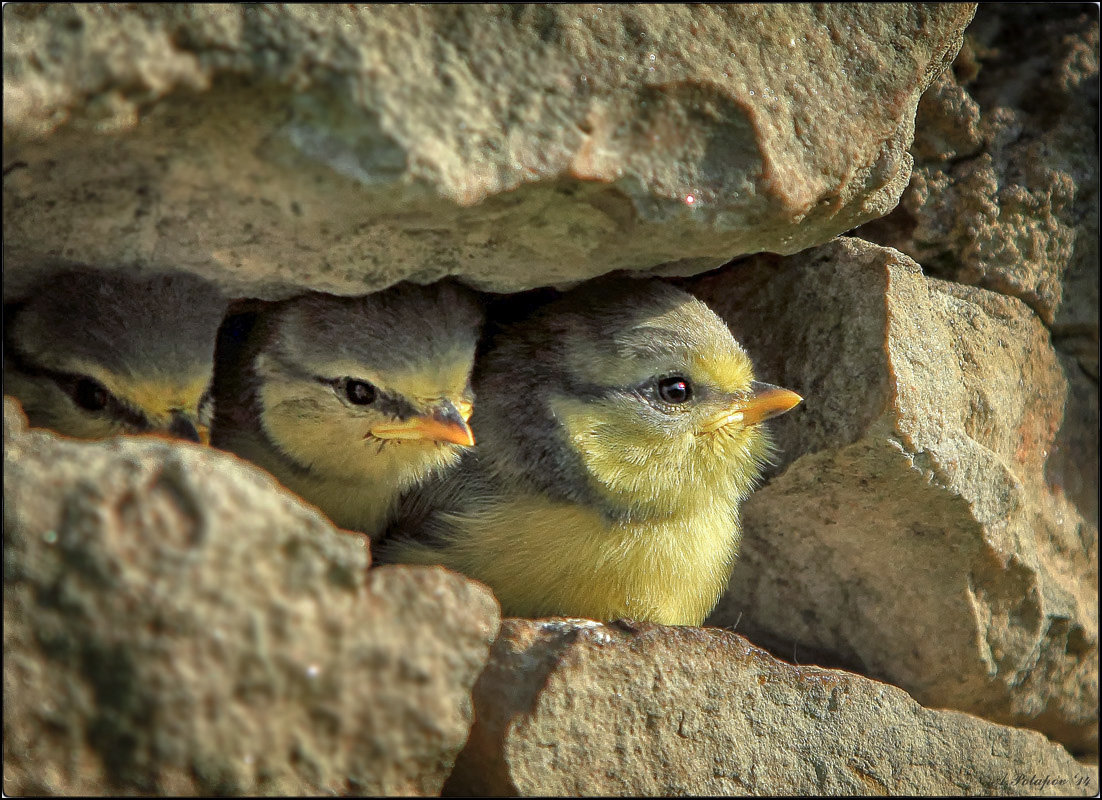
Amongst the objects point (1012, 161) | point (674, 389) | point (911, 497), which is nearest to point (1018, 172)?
point (1012, 161)

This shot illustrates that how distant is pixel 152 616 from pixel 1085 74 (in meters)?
3.86

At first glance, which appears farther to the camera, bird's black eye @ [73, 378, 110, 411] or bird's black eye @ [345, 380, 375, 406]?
bird's black eye @ [345, 380, 375, 406]

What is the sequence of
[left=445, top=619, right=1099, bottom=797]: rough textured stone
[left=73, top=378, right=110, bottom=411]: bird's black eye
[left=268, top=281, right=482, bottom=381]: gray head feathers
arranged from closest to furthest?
[left=445, top=619, right=1099, bottom=797]: rough textured stone < [left=73, top=378, right=110, bottom=411]: bird's black eye < [left=268, top=281, right=482, bottom=381]: gray head feathers

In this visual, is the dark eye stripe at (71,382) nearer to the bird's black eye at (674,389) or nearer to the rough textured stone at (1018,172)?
the bird's black eye at (674,389)

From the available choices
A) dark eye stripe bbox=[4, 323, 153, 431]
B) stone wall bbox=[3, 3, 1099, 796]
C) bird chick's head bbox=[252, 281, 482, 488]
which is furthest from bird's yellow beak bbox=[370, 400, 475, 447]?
dark eye stripe bbox=[4, 323, 153, 431]

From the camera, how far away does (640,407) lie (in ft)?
11.4

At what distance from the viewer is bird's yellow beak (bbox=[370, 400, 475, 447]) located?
10.9ft

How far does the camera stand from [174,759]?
6.64 feet

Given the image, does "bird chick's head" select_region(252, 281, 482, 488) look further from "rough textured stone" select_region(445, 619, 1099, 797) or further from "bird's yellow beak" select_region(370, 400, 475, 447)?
"rough textured stone" select_region(445, 619, 1099, 797)

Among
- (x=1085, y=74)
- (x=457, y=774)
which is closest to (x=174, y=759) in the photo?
(x=457, y=774)

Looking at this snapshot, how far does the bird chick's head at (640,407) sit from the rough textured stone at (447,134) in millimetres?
406

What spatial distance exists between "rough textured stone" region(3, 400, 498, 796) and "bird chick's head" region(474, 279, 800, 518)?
1.40 meters

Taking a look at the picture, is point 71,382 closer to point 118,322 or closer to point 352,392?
point 118,322

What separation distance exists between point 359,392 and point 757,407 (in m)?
1.34
